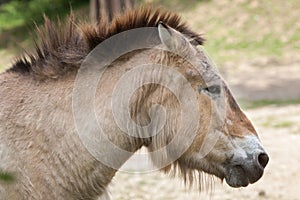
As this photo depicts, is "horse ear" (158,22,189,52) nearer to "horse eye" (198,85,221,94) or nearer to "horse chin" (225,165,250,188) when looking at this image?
"horse eye" (198,85,221,94)

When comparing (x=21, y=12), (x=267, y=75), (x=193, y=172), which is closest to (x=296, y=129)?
(x=267, y=75)

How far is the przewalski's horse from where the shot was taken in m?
4.11

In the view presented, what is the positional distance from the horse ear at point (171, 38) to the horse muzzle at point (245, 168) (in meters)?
0.72

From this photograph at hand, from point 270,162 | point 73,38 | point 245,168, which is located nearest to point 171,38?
point 73,38

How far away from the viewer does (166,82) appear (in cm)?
414

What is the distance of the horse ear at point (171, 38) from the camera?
4.05m

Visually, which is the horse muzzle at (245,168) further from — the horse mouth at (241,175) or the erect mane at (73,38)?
the erect mane at (73,38)

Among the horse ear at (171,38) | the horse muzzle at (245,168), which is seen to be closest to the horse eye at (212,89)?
the horse ear at (171,38)

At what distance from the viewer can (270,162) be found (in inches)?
366

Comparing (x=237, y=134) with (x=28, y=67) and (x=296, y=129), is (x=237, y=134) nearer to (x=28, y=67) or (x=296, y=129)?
(x=28, y=67)

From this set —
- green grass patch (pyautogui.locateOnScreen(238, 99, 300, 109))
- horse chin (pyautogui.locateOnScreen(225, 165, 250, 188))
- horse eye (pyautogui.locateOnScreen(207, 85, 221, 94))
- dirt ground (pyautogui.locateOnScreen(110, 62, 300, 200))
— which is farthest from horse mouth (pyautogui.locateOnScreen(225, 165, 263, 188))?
green grass patch (pyautogui.locateOnScreen(238, 99, 300, 109))

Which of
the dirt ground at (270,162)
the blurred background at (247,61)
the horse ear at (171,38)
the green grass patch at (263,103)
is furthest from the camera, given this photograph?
the green grass patch at (263,103)

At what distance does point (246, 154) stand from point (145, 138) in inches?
23.5

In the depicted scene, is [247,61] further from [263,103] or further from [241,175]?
[241,175]
